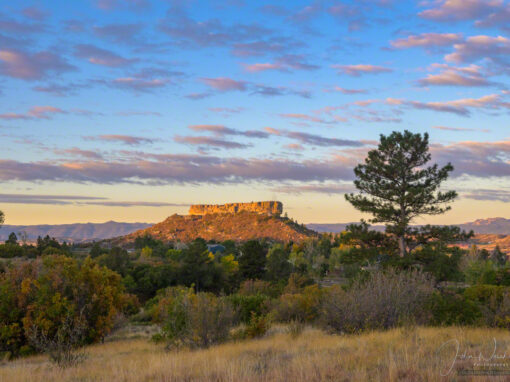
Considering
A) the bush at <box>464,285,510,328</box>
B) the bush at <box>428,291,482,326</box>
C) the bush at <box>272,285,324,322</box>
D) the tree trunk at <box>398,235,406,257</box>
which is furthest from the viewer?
the tree trunk at <box>398,235,406,257</box>

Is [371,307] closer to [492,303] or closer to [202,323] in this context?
[202,323]

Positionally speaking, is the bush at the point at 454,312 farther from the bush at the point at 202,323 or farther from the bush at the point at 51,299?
the bush at the point at 51,299

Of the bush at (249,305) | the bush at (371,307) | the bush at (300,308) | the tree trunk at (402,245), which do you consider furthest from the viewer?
the tree trunk at (402,245)

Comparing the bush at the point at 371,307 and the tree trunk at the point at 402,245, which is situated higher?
the tree trunk at the point at 402,245

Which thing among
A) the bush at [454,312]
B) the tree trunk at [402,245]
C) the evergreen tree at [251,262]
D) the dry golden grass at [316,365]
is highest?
the tree trunk at [402,245]

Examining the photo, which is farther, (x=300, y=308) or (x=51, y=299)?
(x=300, y=308)

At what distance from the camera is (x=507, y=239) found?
586 ft

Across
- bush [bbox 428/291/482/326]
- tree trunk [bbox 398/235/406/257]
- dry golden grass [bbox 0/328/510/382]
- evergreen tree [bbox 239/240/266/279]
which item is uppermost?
tree trunk [bbox 398/235/406/257]

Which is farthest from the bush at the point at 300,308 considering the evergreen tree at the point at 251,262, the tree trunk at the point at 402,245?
the evergreen tree at the point at 251,262

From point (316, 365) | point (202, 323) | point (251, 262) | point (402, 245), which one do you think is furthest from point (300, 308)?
point (251, 262)

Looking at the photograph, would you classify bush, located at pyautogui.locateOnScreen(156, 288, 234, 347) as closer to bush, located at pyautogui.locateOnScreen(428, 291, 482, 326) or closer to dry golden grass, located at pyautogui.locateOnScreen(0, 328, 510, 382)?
dry golden grass, located at pyautogui.locateOnScreen(0, 328, 510, 382)

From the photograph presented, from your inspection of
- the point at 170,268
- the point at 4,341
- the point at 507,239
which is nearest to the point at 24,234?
the point at 170,268

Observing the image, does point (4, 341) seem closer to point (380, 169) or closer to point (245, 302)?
point (245, 302)

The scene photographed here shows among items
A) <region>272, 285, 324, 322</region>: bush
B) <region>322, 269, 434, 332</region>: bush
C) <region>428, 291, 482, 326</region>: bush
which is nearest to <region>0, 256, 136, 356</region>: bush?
<region>272, 285, 324, 322</region>: bush
